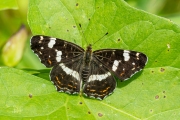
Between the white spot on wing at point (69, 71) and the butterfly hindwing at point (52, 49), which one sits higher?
the butterfly hindwing at point (52, 49)

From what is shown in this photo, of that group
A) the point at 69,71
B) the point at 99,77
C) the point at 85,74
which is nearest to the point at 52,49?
the point at 69,71

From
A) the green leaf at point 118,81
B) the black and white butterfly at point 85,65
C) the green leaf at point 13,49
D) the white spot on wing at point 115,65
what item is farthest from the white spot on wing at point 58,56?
the green leaf at point 13,49

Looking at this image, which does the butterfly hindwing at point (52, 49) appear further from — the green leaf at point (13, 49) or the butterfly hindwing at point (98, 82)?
the green leaf at point (13, 49)

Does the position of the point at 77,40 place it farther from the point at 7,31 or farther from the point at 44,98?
the point at 7,31

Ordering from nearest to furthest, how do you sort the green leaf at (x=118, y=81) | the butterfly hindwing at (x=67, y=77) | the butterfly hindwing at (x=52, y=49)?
the green leaf at (x=118, y=81), the butterfly hindwing at (x=67, y=77), the butterfly hindwing at (x=52, y=49)

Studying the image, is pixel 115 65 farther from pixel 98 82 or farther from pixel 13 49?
pixel 13 49

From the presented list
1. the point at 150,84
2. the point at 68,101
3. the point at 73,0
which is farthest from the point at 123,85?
the point at 73,0

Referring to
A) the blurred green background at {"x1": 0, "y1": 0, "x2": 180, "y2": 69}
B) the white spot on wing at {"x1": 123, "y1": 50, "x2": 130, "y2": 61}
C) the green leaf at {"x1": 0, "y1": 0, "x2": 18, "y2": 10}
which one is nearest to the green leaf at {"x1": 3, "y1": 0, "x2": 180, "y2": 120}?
the white spot on wing at {"x1": 123, "y1": 50, "x2": 130, "y2": 61}
